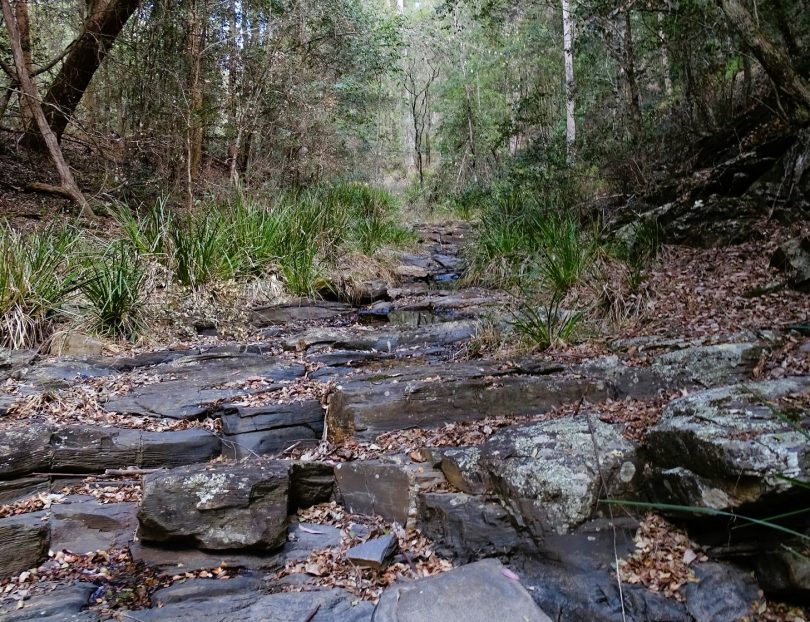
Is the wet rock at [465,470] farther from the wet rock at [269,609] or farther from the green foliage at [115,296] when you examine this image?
the green foliage at [115,296]

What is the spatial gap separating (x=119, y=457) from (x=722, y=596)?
3259mm

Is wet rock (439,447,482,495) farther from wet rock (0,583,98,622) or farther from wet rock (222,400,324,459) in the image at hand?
wet rock (0,583,98,622)

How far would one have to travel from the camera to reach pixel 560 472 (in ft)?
9.22

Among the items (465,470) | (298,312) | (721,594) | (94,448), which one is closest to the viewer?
(721,594)

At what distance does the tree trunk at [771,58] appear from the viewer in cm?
566

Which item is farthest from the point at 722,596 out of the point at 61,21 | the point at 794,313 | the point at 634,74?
the point at 61,21

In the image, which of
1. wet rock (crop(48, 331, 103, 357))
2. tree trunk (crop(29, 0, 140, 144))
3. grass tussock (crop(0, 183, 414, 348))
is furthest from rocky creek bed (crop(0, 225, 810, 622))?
tree trunk (crop(29, 0, 140, 144))

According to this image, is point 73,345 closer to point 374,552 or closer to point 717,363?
point 374,552

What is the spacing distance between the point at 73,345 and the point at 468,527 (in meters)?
3.83

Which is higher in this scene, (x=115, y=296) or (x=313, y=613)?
(x=115, y=296)

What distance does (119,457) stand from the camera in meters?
3.50

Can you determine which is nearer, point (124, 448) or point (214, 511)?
point (214, 511)

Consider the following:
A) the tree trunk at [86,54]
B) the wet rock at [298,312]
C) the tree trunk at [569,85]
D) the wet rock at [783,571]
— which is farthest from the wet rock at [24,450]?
the tree trunk at [569,85]

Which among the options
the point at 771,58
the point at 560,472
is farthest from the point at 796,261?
the point at 560,472
